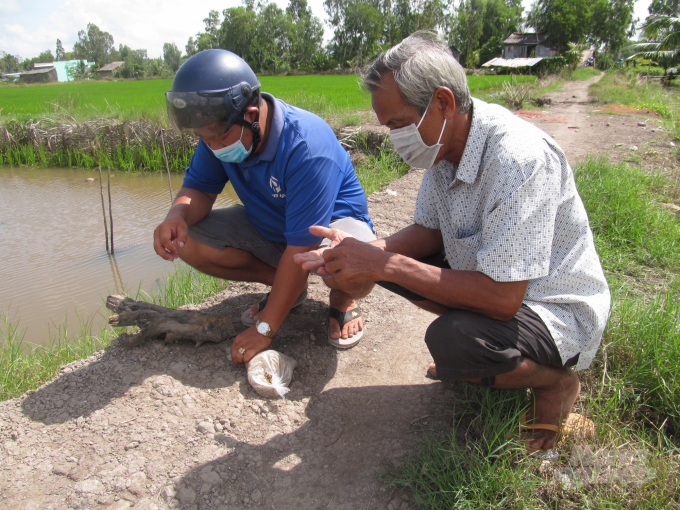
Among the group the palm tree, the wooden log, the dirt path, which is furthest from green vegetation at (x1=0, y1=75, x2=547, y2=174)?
the palm tree

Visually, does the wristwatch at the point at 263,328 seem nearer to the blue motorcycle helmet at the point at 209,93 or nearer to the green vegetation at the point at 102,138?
the blue motorcycle helmet at the point at 209,93

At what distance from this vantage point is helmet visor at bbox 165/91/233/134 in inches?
71.9

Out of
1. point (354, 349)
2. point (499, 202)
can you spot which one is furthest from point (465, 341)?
point (354, 349)

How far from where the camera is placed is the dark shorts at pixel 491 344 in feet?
4.51

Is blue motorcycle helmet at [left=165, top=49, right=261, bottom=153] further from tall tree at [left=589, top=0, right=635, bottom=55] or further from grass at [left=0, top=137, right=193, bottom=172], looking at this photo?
tall tree at [left=589, top=0, right=635, bottom=55]

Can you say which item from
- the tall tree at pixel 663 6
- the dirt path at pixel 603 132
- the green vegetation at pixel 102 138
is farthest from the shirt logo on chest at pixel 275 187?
the tall tree at pixel 663 6

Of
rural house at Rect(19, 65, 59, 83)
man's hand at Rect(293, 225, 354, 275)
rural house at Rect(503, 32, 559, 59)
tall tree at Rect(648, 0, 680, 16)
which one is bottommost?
man's hand at Rect(293, 225, 354, 275)

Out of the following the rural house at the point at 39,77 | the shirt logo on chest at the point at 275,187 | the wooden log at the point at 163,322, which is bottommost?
the wooden log at the point at 163,322

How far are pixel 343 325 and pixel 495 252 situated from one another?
1155 mm

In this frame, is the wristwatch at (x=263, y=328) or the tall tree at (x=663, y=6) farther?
the tall tree at (x=663, y=6)

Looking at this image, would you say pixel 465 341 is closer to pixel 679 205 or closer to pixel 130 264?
pixel 679 205

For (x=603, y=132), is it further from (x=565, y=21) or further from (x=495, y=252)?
(x=565, y=21)

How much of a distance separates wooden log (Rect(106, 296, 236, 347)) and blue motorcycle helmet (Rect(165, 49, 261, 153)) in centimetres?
89

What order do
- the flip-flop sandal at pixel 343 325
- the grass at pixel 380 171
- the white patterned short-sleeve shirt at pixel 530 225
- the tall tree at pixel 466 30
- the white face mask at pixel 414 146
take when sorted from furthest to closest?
the tall tree at pixel 466 30
the grass at pixel 380 171
the flip-flop sandal at pixel 343 325
the white face mask at pixel 414 146
the white patterned short-sleeve shirt at pixel 530 225
